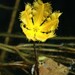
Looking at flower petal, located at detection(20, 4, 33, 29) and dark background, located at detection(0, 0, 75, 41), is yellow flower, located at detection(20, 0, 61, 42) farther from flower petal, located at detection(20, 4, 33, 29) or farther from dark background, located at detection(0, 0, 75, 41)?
dark background, located at detection(0, 0, 75, 41)

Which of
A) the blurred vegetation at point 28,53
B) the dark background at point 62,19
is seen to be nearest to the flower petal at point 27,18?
the blurred vegetation at point 28,53

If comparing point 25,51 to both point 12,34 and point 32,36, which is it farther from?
point 32,36

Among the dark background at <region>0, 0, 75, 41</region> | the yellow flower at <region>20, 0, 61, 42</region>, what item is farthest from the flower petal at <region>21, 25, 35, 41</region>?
the dark background at <region>0, 0, 75, 41</region>

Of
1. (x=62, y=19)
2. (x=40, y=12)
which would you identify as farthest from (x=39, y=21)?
(x=62, y=19)

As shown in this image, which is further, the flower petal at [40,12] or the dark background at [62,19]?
the dark background at [62,19]

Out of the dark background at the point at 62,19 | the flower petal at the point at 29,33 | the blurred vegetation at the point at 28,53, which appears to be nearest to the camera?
the flower petal at the point at 29,33

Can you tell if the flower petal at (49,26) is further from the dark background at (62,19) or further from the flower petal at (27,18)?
the dark background at (62,19)
